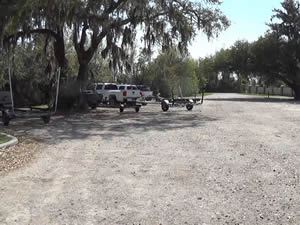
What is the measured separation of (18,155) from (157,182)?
425 centimetres

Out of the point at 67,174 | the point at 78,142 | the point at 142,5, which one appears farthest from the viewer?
the point at 142,5

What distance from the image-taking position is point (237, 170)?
848cm

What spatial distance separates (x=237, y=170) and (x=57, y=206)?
3836 mm

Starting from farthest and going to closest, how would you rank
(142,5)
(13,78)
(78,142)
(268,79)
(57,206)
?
(268,79)
(13,78)
(142,5)
(78,142)
(57,206)

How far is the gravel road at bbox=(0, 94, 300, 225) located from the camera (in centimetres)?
569

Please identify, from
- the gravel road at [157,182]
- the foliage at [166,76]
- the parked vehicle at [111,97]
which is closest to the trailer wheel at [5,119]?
A: the gravel road at [157,182]

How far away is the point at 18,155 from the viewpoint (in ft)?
33.7

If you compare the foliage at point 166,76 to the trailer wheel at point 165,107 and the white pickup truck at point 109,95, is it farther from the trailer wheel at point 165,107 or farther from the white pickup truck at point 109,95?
the trailer wheel at point 165,107

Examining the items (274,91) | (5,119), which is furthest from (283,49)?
(5,119)

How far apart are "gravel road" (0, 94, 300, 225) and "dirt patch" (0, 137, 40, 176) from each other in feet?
0.86

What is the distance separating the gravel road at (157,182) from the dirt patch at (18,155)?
0.26 meters

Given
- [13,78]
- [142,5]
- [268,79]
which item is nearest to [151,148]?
[142,5]

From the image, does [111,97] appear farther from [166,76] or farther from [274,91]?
[274,91]

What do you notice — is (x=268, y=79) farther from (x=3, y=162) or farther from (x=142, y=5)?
(x=3, y=162)
